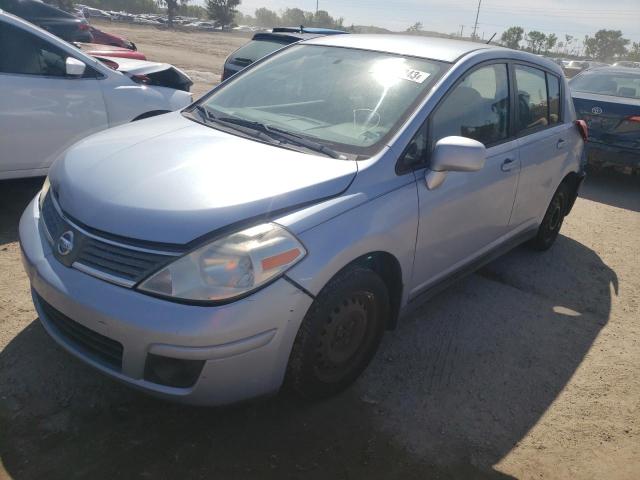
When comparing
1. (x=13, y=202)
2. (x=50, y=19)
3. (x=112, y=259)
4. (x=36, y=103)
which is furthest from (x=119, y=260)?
(x=50, y=19)

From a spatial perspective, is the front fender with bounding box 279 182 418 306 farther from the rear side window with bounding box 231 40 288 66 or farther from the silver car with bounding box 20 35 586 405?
the rear side window with bounding box 231 40 288 66

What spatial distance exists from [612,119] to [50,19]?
11.7 meters

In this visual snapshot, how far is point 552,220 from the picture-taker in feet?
15.9

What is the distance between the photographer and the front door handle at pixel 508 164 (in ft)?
11.4

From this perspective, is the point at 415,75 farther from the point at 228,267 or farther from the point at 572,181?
the point at 572,181

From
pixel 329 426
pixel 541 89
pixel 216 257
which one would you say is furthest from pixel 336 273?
→ pixel 541 89

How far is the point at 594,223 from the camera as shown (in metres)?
5.99

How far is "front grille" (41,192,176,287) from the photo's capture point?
209 centimetres

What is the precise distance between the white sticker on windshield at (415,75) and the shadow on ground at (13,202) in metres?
3.14

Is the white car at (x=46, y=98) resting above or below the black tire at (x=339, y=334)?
above

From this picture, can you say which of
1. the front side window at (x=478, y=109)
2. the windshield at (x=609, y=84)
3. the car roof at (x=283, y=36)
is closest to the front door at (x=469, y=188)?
the front side window at (x=478, y=109)

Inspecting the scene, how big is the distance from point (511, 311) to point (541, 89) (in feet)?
5.80

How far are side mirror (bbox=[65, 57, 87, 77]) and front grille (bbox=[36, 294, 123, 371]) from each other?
9.52ft

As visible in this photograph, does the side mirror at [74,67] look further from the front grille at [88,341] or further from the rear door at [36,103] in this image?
the front grille at [88,341]
